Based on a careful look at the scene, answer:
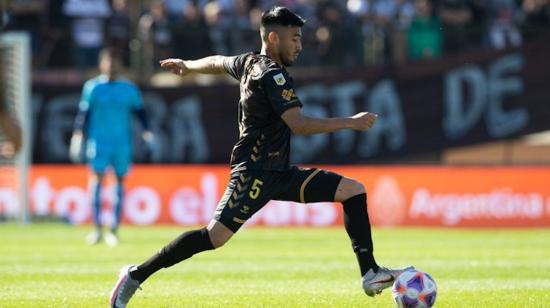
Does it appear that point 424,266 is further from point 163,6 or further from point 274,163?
point 163,6

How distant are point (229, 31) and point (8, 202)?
4859 millimetres

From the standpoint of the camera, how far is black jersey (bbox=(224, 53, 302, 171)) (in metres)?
8.47

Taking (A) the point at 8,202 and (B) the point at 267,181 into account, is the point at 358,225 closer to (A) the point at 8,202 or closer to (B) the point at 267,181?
(B) the point at 267,181

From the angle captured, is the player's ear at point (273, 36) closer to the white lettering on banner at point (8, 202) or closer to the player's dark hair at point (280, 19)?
the player's dark hair at point (280, 19)

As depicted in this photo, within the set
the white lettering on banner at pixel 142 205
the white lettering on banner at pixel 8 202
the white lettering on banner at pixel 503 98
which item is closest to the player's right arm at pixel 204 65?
the white lettering on banner at pixel 142 205

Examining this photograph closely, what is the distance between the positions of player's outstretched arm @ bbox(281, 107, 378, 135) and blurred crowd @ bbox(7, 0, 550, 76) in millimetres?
12525

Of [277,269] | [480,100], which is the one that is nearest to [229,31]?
[480,100]

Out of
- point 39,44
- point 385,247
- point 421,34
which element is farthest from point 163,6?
Answer: point 385,247

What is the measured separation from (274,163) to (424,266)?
13.7 feet

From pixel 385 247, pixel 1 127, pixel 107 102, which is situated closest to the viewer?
pixel 1 127

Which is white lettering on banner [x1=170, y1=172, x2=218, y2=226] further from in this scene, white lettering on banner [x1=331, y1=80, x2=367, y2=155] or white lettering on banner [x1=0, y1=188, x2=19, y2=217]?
white lettering on banner [x1=0, y1=188, x2=19, y2=217]

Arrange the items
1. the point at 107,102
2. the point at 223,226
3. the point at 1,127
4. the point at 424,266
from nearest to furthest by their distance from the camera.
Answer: the point at 1,127, the point at 223,226, the point at 424,266, the point at 107,102

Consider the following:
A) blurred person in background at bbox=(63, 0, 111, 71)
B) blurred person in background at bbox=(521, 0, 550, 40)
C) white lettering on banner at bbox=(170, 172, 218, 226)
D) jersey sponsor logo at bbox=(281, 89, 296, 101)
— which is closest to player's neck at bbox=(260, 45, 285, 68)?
jersey sponsor logo at bbox=(281, 89, 296, 101)

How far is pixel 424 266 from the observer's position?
12.4 meters
